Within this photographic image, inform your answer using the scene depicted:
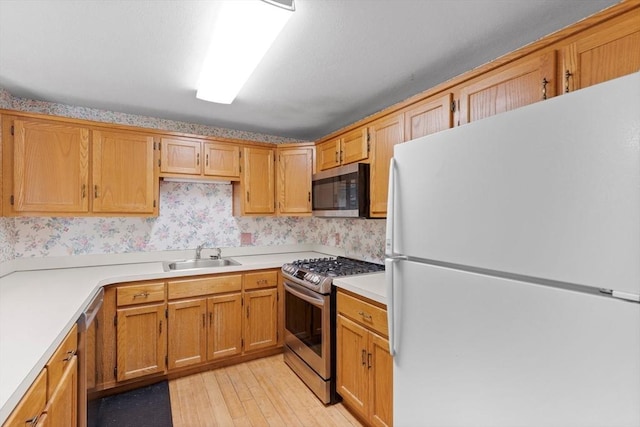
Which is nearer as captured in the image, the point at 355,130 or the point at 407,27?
the point at 407,27

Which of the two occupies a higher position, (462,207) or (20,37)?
(20,37)

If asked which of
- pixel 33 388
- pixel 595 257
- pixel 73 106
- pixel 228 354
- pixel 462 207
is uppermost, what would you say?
pixel 73 106

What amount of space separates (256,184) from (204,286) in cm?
111

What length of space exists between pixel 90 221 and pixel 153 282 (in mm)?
896

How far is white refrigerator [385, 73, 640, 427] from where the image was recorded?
71 cm

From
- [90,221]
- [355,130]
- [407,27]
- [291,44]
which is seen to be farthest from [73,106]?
[407,27]

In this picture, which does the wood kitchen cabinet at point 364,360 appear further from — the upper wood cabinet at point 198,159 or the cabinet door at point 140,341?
the upper wood cabinet at point 198,159

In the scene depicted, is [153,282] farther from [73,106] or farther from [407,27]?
[407,27]

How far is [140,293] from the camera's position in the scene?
2.29 metres

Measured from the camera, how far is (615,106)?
72 centimetres

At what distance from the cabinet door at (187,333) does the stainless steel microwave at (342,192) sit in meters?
1.33

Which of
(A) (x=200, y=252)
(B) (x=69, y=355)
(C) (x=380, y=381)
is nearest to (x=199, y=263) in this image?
(A) (x=200, y=252)

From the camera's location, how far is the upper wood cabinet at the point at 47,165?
2.18 meters

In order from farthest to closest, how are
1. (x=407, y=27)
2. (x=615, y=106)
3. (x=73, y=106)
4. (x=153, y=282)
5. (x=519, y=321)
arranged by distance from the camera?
(x=73, y=106) < (x=153, y=282) < (x=407, y=27) < (x=519, y=321) < (x=615, y=106)
